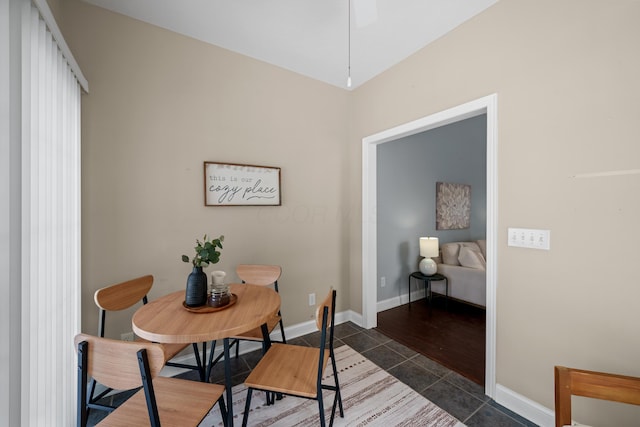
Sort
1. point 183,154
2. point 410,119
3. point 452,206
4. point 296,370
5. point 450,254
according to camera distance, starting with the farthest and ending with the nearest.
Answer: point 452,206 < point 450,254 < point 410,119 < point 183,154 < point 296,370

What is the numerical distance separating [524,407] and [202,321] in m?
2.05

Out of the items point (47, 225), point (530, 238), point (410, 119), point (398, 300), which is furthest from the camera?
point (398, 300)

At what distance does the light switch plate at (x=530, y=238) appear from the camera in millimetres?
1537

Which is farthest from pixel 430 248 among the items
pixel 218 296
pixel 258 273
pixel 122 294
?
pixel 122 294

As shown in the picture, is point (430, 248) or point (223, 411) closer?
point (223, 411)

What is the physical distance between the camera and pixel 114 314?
186 cm

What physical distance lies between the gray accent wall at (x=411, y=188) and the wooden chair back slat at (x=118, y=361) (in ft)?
9.41

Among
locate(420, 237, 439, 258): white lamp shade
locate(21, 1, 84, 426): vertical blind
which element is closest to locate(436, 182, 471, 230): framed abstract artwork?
locate(420, 237, 439, 258): white lamp shade

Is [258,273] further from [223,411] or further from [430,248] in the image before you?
[430,248]

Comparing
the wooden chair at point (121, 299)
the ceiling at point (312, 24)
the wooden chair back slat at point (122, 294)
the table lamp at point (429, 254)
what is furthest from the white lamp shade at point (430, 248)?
the wooden chair back slat at point (122, 294)

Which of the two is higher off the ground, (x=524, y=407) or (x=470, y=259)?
(x=470, y=259)

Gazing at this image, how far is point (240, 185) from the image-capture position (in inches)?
92.4

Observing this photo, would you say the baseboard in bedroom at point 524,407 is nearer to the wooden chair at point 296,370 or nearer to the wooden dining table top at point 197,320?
the wooden chair at point 296,370

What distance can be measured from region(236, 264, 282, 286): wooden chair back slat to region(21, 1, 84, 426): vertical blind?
104 centimetres
